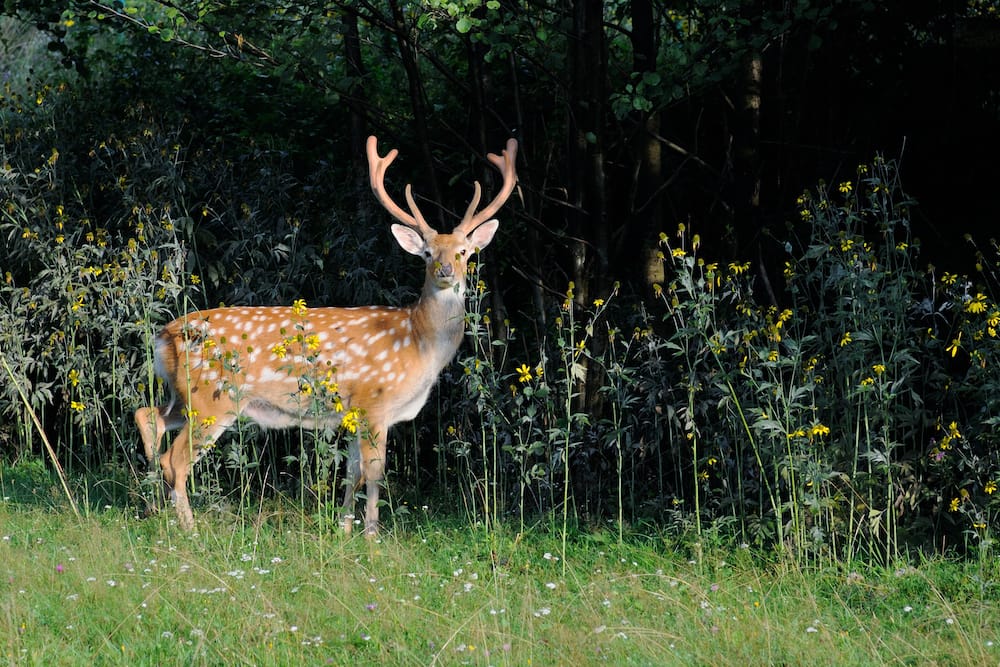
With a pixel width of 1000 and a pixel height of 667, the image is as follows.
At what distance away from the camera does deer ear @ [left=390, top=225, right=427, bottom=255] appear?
6.64 m

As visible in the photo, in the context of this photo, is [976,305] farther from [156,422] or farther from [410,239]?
[156,422]

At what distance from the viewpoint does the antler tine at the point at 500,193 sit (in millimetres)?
6688

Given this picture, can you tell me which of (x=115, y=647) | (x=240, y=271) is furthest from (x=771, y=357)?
(x=240, y=271)

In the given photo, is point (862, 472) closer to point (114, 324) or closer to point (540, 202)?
point (540, 202)

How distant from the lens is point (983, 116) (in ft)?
24.1

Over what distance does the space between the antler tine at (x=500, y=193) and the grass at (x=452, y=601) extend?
5.36ft

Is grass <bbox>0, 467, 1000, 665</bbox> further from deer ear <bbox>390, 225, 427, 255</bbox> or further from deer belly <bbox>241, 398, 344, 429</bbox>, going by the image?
deer ear <bbox>390, 225, 427, 255</bbox>

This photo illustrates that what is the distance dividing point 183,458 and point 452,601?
2209 mm

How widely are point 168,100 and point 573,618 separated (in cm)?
541

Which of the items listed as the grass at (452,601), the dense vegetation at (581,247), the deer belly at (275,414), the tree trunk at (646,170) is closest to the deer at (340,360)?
the deer belly at (275,414)

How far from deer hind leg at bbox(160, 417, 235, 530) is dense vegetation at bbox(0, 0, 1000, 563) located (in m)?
0.14

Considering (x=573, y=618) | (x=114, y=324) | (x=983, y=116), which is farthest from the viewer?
(x=983, y=116)

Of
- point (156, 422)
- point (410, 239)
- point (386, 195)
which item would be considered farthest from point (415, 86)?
point (156, 422)

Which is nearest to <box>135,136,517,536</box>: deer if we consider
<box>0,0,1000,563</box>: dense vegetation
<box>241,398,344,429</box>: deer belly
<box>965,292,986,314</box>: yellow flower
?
<box>241,398,344,429</box>: deer belly
